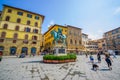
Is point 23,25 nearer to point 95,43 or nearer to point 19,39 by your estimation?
point 19,39

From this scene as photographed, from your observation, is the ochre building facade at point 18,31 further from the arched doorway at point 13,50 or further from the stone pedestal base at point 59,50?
the stone pedestal base at point 59,50

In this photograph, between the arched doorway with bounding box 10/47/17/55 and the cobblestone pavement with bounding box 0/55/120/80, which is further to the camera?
the arched doorway with bounding box 10/47/17/55

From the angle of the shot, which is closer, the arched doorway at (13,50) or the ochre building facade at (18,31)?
the ochre building facade at (18,31)

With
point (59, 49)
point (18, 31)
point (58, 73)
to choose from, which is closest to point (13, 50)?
point (18, 31)

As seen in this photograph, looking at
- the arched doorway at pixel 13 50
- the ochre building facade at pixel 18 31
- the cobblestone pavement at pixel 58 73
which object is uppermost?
the ochre building facade at pixel 18 31

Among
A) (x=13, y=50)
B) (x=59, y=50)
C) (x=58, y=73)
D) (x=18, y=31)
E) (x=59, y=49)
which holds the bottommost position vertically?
(x=58, y=73)

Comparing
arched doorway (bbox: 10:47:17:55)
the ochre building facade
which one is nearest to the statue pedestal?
the ochre building facade

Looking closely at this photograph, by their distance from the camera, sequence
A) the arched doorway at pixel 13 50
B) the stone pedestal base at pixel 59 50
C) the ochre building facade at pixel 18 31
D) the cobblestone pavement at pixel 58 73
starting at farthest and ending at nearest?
1. the arched doorway at pixel 13 50
2. the ochre building facade at pixel 18 31
3. the stone pedestal base at pixel 59 50
4. the cobblestone pavement at pixel 58 73

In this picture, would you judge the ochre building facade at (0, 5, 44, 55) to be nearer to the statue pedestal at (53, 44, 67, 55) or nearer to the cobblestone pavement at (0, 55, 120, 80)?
the statue pedestal at (53, 44, 67, 55)

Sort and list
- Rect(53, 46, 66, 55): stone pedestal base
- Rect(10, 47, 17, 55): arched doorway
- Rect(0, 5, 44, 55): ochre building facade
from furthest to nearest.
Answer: Rect(10, 47, 17, 55): arched doorway → Rect(0, 5, 44, 55): ochre building facade → Rect(53, 46, 66, 55): stone pedestal base

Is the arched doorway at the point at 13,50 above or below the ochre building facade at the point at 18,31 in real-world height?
below

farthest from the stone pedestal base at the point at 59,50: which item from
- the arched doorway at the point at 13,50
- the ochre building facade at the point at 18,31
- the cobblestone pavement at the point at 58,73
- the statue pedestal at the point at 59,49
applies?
the arched doorway at the point at 13,50

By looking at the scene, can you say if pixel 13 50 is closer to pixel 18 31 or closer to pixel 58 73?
pixel 18 31

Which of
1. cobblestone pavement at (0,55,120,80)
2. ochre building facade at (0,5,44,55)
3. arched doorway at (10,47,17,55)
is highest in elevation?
ochre building facade at (0,5,44,55)
